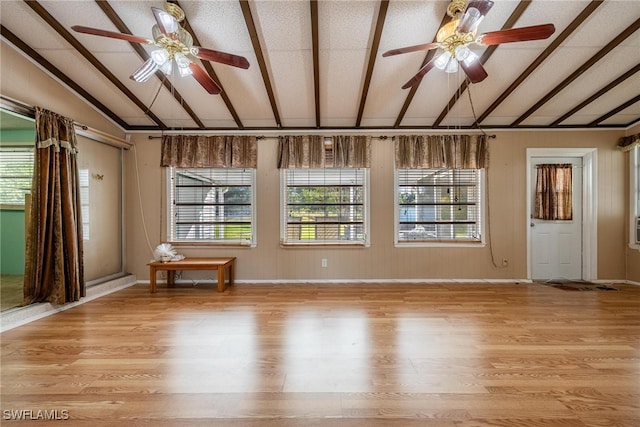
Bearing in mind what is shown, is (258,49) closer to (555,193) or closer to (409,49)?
(409,49)

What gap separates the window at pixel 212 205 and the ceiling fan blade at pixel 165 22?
253cm

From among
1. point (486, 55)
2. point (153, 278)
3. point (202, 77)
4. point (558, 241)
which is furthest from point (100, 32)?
point (558, 241)

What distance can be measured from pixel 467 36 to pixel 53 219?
467 cm

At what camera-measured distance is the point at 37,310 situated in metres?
3.07

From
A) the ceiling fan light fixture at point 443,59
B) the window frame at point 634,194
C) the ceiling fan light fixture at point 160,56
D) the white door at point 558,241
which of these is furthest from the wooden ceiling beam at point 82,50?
the window frame at point 634,194

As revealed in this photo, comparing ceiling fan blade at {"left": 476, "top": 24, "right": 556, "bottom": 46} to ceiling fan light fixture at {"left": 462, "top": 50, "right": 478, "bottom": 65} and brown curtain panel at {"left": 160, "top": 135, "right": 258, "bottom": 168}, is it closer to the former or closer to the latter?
ceiling fan light fixture at {"left": 462, "top": 50, "right": 478, "bottom": 65}

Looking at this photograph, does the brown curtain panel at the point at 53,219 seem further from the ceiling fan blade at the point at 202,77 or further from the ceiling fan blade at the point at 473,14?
the ceiling fan blade at the point at 473,14

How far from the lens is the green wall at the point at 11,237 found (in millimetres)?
4637

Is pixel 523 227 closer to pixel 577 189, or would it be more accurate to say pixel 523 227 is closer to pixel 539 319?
pixel 577 189

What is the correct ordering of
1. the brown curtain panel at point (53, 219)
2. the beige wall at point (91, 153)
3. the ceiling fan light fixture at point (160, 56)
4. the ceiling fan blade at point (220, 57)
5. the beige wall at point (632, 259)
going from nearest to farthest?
1. the ceiling fan blade at point (220, 57)
2. the ceiling fan light fixture at point (160, 56)
3. the beige wall at point (91, 153)
4. the brown curtain panel at point (53, 219)
5. the beige wall at point (632, 259)

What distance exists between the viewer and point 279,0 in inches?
97.0

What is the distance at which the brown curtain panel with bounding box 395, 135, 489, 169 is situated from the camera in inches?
180

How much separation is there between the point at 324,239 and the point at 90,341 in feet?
10.4

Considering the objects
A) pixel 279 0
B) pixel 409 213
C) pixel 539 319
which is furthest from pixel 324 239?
pixel 279 0
